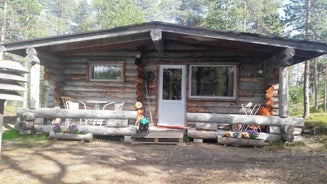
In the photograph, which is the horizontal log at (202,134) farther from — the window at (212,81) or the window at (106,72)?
the window at (106,72)

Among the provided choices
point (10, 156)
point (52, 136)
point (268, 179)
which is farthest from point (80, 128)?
point (268, 179)

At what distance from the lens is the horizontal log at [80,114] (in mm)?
7141

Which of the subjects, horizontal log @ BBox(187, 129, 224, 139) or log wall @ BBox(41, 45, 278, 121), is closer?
horizontal log @ BBox(187, 129, 224, 139)

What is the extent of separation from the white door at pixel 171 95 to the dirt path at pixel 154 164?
2.29 meters

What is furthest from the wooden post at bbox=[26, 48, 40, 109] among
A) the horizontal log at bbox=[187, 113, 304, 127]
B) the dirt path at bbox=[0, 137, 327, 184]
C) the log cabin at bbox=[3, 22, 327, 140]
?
the horizontal log at bbox=[187, 113, 304, 127]

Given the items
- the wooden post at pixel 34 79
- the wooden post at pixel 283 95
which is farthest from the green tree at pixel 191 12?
the wooden post at pixel 34 79

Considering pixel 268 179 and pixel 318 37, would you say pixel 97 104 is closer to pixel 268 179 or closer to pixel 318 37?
pixel 268 179

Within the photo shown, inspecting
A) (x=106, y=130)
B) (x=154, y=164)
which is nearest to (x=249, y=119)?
(x=154, y=164)

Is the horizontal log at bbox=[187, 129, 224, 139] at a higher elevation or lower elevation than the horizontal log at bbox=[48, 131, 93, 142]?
higher

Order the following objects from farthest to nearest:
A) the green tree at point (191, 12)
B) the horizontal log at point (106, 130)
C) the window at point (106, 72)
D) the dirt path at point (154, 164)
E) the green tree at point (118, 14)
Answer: the green tree at point (191, 12)
the green tree at point (118, 14)
the window at point (106, 72)
the horizontal log at point (106, 130)
the dirt path at point (154, 164)

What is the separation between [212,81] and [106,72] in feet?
13.1

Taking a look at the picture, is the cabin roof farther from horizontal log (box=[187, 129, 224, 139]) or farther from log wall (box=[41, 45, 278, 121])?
horizontal log (box=[187, 129, 224, 139])

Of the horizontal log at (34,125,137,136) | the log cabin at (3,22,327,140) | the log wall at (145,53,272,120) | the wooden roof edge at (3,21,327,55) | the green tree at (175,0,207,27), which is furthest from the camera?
the green tree at (175,0,207,27)

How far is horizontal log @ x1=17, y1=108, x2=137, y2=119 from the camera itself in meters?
Answer: 7.14
